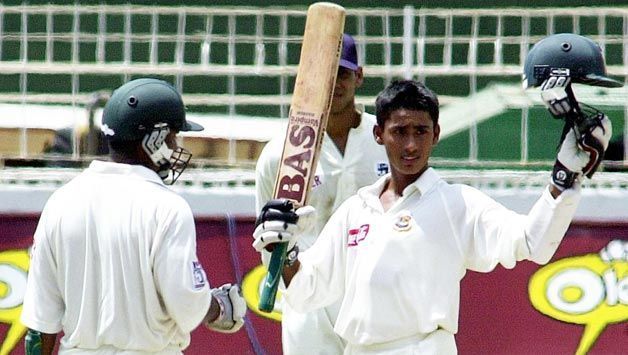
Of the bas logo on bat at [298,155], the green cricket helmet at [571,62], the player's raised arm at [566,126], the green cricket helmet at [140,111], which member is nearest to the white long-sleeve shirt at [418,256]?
the player's raised arm at [566,126]

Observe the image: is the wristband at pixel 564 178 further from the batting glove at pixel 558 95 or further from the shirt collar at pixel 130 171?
the shirt collar at pixel 130 171

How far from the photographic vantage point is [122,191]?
187 inches

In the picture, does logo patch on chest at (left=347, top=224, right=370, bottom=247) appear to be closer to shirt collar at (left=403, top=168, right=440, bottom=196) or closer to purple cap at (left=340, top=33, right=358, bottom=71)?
shirt collar at (left=403, top=168, right=440, bottom=196)

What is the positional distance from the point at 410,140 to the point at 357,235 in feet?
1.03

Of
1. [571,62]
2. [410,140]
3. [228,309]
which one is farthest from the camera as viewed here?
[228,309]

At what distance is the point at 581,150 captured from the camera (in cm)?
434

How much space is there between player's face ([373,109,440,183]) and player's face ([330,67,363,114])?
1028mm

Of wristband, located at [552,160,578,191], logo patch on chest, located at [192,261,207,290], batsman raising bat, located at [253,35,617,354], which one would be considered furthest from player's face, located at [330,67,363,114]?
wristband, located at [552,160,578,191]

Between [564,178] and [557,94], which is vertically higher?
[557,94]

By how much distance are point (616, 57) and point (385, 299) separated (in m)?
4.76

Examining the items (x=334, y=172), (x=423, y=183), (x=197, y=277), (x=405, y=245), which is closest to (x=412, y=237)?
(x=405, y=245)

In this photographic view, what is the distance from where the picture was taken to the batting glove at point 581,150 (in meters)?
4.32

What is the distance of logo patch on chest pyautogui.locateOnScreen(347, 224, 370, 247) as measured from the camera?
188 inches

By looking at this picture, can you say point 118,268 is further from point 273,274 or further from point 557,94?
point 557,94
